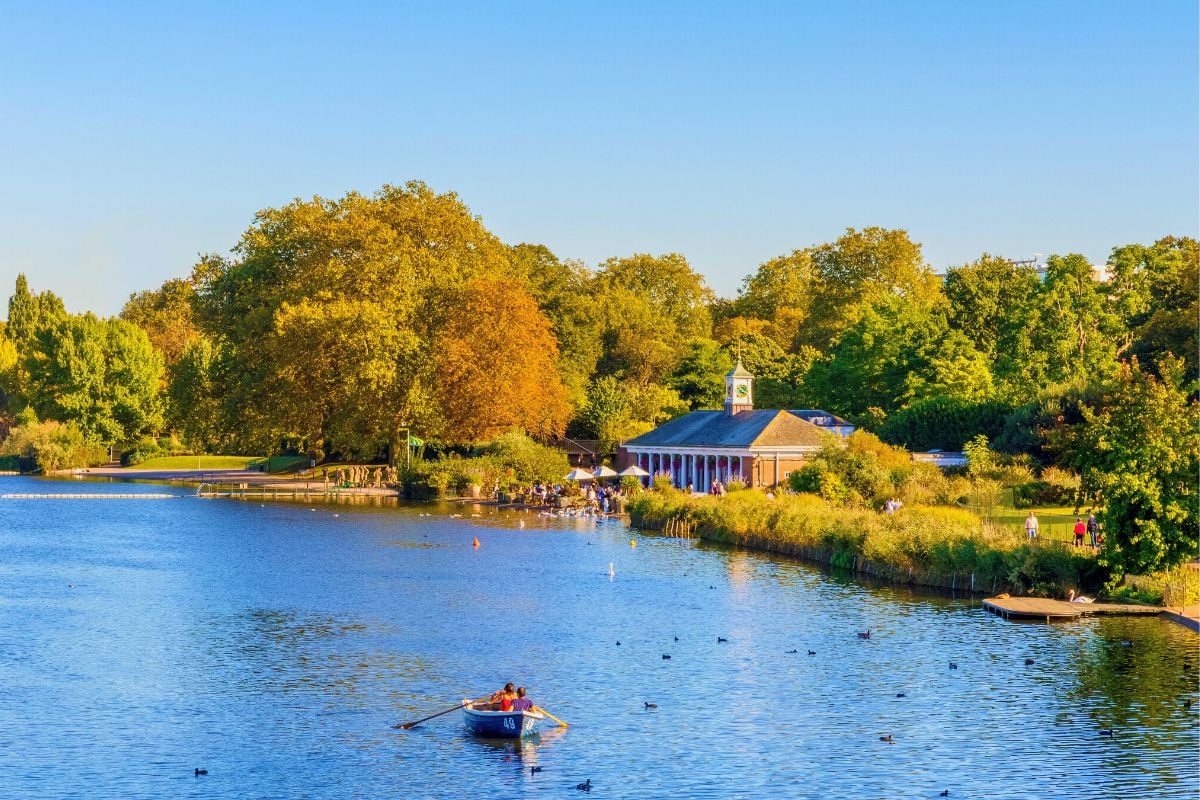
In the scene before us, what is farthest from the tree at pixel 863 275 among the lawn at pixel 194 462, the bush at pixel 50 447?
the bush at pixel 50 447

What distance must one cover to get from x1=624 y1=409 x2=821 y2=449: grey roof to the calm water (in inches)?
1051

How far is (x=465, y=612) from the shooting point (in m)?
49.7

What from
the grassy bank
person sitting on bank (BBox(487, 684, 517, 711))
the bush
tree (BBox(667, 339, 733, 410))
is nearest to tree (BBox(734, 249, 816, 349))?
tree (BBox(667, 339, 733, 410))

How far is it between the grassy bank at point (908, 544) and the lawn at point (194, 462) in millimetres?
73711

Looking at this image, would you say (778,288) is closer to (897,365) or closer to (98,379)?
(897,365)

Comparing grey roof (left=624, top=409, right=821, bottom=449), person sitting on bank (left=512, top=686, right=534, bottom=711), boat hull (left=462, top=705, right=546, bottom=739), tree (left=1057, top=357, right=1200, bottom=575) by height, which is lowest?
boat hull (left=462, top=705, right=546, bottom=739)

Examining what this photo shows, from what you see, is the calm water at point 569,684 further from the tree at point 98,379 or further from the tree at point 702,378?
the tree at point 98,379

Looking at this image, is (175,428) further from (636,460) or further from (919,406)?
(919,406)

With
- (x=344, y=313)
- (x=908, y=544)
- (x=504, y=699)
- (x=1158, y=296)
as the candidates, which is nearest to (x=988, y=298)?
(x=1158, y=296)

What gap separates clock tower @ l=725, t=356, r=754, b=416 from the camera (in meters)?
99.7

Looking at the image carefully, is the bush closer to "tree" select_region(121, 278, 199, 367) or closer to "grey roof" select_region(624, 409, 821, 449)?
"tree" select_region(121, 278, 199, 367)

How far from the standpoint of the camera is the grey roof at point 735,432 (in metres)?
89.3

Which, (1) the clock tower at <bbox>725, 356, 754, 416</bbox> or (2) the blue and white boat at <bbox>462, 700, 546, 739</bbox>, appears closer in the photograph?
(2) the blue and white boat at <bbox>462, 700, 546, 739</bbox>

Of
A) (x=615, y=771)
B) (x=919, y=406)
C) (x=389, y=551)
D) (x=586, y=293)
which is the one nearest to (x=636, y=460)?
(x=919, y=406)
